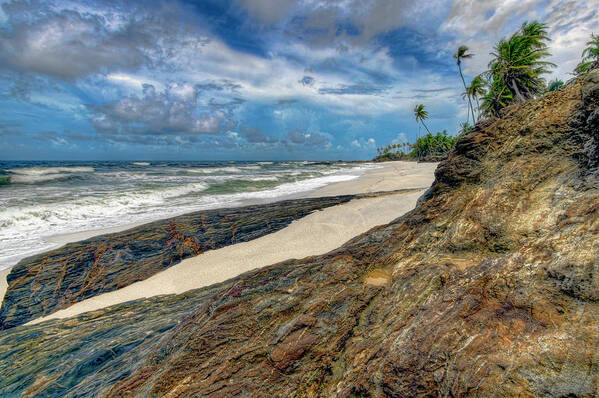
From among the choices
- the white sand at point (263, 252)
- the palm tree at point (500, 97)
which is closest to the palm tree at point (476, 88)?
the palm tree at point (500, 97)

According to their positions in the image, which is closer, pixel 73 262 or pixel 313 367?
pixel 313 367

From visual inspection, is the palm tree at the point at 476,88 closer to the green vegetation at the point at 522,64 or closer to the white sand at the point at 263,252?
the green vegetation at the point at 522,64

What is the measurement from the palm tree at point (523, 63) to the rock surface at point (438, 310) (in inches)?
1228

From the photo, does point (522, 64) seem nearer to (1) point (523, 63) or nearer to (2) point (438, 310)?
(1) point (523, 63)

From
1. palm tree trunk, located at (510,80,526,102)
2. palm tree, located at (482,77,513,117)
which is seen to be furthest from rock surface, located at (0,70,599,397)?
palm tree, located at (482,77,513,117)

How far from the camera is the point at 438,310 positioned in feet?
5.67

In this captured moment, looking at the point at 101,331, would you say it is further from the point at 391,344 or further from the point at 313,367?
the point at 391,344

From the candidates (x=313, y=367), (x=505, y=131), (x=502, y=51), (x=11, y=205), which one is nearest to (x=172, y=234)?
(x=313, y=367)

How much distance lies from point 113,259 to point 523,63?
36.8 m

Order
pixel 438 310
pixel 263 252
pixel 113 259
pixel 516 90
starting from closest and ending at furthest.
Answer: pixel 438 310 < pixel 113 259 < pixel 263 252 < pixel 516 90

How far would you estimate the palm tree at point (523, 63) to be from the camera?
1017 inches

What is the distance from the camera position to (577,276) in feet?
4.68

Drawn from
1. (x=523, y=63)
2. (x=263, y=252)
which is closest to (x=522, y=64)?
(x=523, y=63)

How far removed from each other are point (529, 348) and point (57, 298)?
708 cm
